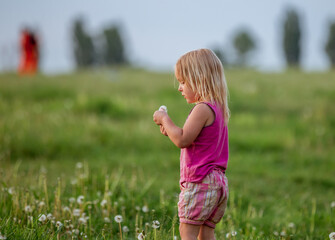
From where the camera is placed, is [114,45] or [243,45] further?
[243,45]

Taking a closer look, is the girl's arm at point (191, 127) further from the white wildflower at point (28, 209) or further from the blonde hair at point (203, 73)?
the white wildflower at point (28, 209)

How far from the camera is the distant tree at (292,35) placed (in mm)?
50562

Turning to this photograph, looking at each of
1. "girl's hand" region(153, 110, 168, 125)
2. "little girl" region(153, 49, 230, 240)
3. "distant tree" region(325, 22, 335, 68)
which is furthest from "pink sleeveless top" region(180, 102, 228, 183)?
"distant tree" region(325, 22, 335, 68)

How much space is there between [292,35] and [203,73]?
51270 millimetres

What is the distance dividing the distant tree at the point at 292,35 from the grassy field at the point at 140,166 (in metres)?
39.2

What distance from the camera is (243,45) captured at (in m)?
71.6

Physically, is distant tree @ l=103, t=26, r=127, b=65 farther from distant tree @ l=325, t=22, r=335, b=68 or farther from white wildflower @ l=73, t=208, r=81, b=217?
white wildflower @ l=73, t=208, r=81, b=217

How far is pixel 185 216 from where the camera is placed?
3.04m

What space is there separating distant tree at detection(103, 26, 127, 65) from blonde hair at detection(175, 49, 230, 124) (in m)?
56.8

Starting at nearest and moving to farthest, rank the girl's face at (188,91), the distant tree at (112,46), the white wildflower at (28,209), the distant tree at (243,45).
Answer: the girl's face at (188,91) < the white wildflower at (28,209) < the distant tree at (112,46) < the distant tree at (243,45)

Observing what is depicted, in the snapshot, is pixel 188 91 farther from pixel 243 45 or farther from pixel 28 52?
pixel 243 45

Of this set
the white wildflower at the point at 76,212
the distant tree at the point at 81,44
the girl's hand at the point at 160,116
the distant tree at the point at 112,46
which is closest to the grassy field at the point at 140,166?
the white wildflower at the point at 76,212

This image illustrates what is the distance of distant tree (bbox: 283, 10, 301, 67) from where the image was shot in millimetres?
50562

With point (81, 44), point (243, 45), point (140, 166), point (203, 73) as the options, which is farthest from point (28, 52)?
point (243, 45)
